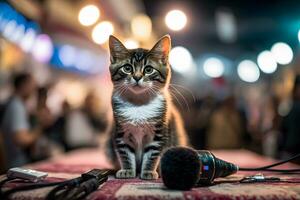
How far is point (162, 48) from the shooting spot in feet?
3.95

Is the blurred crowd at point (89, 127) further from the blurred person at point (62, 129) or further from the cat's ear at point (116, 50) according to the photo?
the cat's ear at point (116, 50)

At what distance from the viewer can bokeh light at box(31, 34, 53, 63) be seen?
4559mm

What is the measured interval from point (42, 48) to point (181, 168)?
13.6ft

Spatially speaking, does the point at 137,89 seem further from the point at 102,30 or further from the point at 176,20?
the point at 102,30

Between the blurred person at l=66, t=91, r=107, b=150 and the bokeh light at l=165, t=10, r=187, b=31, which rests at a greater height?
the bokeh light at l=165, t=10, r=187, b=31

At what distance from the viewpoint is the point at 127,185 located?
96 centimetres

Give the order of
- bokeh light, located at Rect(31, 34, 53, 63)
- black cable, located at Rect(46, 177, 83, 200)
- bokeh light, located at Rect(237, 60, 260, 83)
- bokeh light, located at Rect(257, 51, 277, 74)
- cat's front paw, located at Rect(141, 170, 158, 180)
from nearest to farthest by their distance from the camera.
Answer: black cable, located at Rect(46, 177, 83, 200)
cat's front paw, located at Rect(141, 170, 158, 180)
bokeh light, located at Rect(31, 34, 53, 63)
bokeh light, located at Rect(257, 51, 277, 74)
bokeh light, located at Rect(237, 60, 260, 83)

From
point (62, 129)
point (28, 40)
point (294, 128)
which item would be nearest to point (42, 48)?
point (28, 40)

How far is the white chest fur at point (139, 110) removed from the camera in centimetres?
117

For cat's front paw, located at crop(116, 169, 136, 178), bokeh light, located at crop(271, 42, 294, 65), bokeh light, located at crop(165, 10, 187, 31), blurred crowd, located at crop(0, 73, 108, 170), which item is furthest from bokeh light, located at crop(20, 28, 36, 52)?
cat's front paw, located at crop(116, 169, 136, 178)

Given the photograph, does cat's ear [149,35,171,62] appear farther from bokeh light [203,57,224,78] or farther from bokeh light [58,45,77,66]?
A: bokeh light [203,57,224,78]

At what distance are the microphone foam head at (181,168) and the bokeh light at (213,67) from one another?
23.3 feet

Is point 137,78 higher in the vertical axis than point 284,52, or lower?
lower

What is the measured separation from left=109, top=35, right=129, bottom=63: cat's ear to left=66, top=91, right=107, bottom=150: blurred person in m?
2.08
